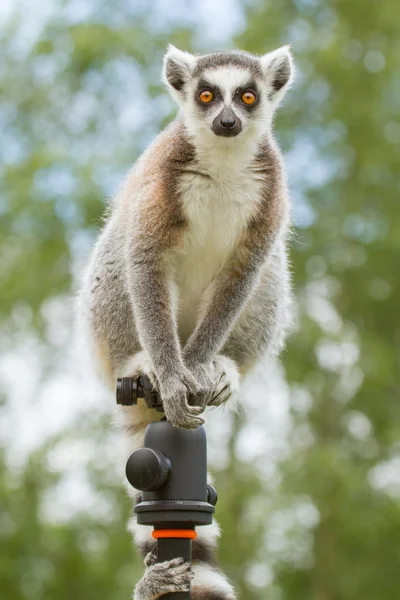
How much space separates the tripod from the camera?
2109 mm

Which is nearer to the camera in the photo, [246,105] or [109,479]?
[246,105]

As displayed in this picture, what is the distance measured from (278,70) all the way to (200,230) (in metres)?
0.82

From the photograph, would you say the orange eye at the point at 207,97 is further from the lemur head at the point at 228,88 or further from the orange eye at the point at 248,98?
the orange eye at the point at 248,98

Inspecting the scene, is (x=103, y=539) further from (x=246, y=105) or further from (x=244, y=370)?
(x=246, y=105)

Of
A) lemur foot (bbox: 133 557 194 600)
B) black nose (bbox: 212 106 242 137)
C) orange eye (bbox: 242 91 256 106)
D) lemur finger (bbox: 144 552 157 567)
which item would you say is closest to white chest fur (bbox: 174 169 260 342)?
black nose (bbox: 212 106 242 137)

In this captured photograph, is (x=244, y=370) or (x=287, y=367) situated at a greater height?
(x=287, y=367)

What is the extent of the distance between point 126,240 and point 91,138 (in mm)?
6811

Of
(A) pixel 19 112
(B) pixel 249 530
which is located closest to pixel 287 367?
(B) pixel 249 530

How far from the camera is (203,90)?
3.15 metres

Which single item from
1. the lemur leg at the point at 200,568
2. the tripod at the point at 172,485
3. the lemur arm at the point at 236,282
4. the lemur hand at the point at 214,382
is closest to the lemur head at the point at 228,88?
the lemur arm at the point at 236,282

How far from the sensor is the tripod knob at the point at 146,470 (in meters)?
2.09

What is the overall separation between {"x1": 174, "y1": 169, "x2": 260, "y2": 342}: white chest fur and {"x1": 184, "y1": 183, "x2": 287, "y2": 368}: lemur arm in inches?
1.7

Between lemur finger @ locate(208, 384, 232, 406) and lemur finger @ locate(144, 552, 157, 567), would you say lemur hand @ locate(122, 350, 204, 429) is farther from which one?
lemur finger @ locate(144, 552, 157, 567)

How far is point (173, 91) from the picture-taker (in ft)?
11.0
